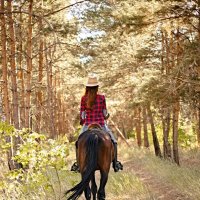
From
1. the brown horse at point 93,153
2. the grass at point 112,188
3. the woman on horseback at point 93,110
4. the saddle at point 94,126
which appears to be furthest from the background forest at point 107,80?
the woman on horseback at point 93,110

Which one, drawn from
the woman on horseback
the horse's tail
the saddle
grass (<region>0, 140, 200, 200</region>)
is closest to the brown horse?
the horse's tail

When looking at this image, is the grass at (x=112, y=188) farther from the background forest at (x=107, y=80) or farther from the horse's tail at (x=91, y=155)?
the horse's tail at (x=91, y=155)

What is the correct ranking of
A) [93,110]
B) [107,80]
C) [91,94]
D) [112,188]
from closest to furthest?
[91,94], [93,110], [112,188], [107,80]

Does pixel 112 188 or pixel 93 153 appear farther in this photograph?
pixel 112 188

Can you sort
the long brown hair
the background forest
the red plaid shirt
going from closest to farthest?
the background forest → the long brown hair → the red plaid shirt

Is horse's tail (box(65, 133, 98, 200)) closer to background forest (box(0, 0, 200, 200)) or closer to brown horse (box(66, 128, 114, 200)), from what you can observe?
brown horse (box(66, 128, 114, 200))

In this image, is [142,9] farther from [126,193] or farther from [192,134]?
[192,134]

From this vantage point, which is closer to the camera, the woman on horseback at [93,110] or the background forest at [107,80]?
the background forest at [107,80]

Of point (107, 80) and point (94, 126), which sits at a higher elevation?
point (107, 80)

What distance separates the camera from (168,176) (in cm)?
1238

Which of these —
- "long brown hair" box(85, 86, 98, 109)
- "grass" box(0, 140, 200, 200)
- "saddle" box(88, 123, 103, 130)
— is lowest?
"grass" box(0, 140, 200, 200)

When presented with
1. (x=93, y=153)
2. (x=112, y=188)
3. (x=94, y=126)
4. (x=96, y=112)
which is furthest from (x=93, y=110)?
(x=112, y=188)

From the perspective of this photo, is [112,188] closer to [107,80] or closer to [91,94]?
[91,94]

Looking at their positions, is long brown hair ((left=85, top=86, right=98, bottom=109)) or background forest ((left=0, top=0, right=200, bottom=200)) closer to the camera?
background forest ((left=0, top=0, right=200, bottom=200))
